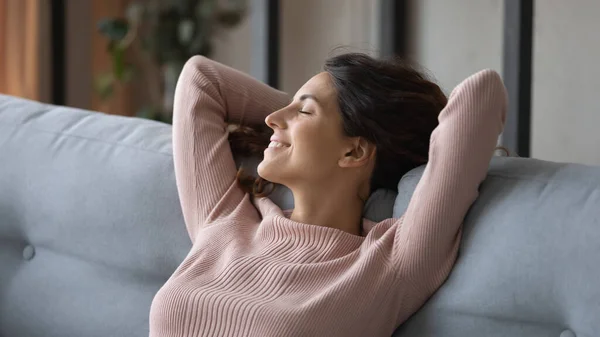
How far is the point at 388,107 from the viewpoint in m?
1.38

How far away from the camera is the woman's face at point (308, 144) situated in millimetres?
1410

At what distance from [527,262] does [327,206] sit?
1.18 feet

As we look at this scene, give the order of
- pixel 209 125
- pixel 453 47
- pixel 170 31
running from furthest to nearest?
pixel 170 31, pixel 453 47, pixel 209 125

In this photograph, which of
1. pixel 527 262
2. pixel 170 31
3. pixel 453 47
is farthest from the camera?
pixel 170 31

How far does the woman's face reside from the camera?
1410 millimetres

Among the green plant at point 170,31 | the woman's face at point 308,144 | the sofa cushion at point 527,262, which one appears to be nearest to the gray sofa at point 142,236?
the sofa cushion at point 527,262

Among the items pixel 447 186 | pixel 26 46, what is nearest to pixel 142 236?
pixel 447 186

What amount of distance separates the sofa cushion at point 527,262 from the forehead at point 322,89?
284 millimetres

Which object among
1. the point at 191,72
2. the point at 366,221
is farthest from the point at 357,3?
the point at 366,221

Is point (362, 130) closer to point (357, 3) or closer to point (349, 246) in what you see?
point (349, 246)

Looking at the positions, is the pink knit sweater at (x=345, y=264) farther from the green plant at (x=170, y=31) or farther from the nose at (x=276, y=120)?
the green plant at (x=170, y=31)

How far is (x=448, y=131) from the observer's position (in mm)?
1280

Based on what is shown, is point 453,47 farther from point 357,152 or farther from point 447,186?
point 447,186

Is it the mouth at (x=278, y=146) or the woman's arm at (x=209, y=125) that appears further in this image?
the woman's arm at (x=209, y=125)
